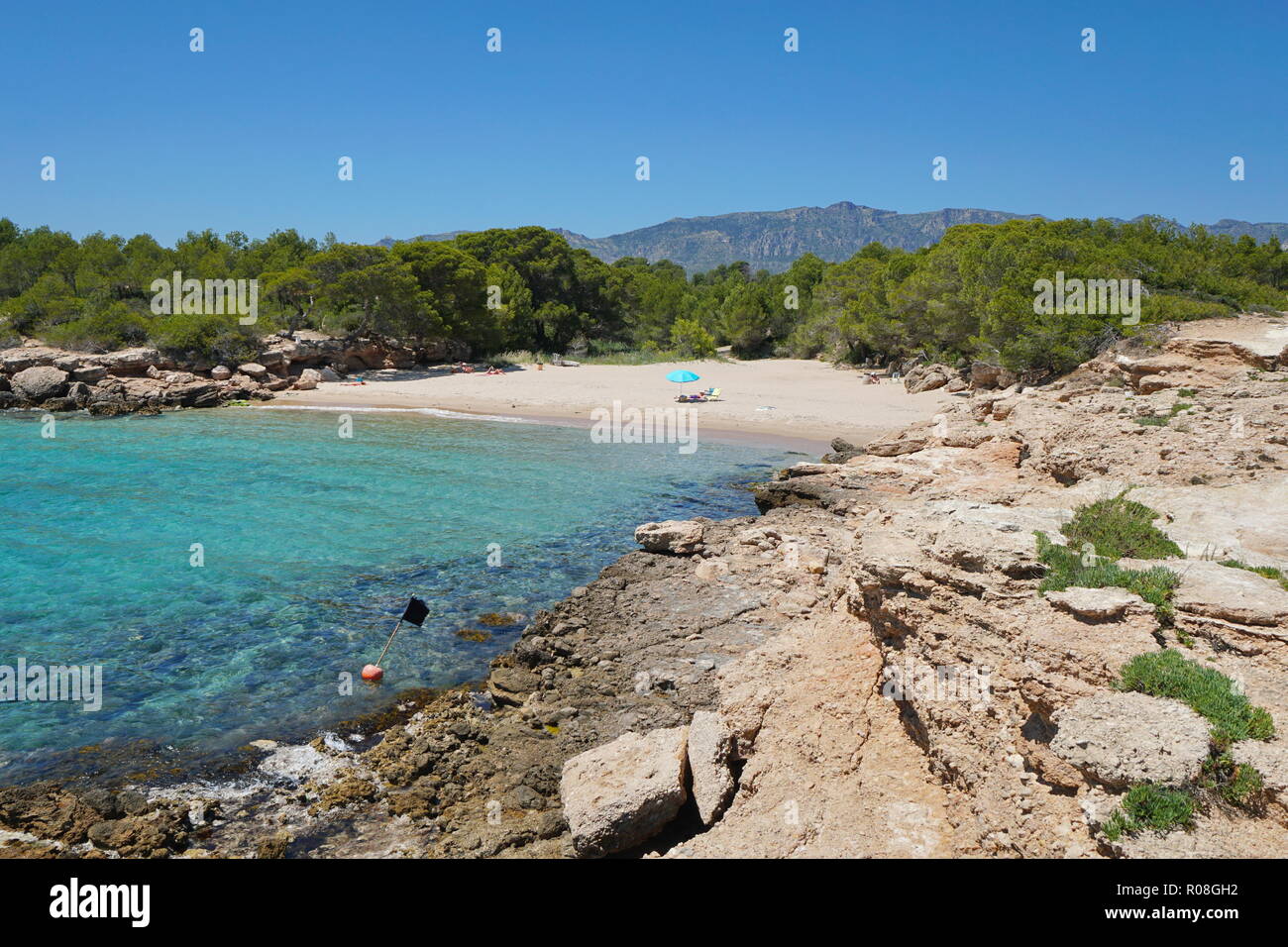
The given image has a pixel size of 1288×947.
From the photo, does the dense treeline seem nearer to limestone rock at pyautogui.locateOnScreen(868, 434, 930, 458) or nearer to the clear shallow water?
limestone rock at pyautogui.locateOnScreen(868, 434, 930, 458)

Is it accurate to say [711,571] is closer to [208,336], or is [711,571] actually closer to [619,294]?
[208,336]

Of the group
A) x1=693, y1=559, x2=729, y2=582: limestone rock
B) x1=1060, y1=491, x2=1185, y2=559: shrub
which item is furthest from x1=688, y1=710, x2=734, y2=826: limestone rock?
x1=693, y1=559, x2=729, y2=582: limestone rock

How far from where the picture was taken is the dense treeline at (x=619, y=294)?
25.8m

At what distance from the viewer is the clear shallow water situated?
9469mm

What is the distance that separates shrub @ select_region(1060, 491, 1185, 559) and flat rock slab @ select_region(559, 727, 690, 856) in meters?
4.04

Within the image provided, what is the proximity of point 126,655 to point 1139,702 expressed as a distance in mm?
12013

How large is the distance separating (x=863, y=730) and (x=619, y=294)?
57.1 metres

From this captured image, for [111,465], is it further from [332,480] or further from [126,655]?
[126,655]

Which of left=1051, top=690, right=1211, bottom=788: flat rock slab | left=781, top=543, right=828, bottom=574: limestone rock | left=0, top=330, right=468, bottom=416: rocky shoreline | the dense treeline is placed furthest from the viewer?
left=0, top=330, right=468, bottom=416: rocky shoreline

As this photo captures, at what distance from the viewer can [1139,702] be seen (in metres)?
4.54

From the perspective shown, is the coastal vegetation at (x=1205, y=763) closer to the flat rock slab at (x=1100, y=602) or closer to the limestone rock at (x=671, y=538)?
the flat rock slab at (x=1100, y=602)

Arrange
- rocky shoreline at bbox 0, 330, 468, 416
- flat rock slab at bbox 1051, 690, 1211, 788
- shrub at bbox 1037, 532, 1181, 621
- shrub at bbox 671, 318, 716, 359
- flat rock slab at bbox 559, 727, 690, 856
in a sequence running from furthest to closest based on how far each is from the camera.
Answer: shrub at bbox 671, 318, 716, 359, rocky shoreline at bbox 0, 330, 468, 416, flat rock slab at bbox 559, 727, 690, 856, shrub at bbox 1037, 532, 1181, 621, flat rock slab at bbox 1051, 690, 1211, 788

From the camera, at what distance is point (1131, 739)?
14.2 ft
